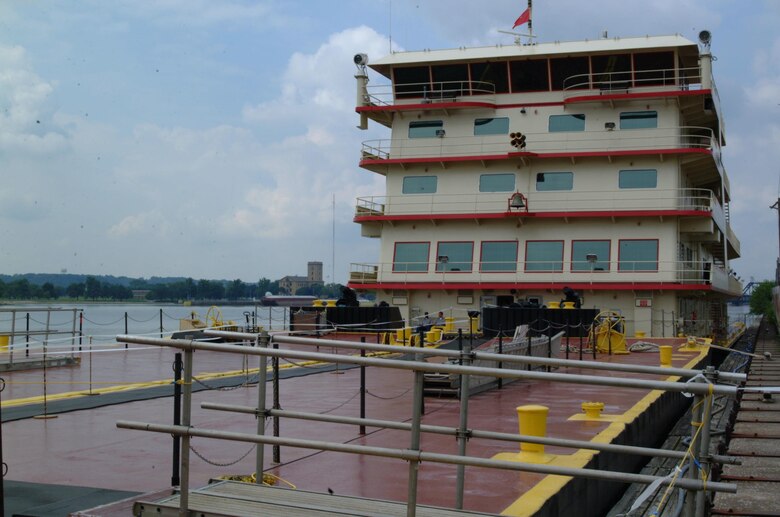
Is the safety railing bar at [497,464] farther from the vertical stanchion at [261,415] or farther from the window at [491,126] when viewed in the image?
the window at [491,126]

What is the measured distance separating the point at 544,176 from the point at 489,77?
454 cm

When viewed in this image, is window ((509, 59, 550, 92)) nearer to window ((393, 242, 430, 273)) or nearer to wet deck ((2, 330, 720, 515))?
window ((393, 242, 430, 273))

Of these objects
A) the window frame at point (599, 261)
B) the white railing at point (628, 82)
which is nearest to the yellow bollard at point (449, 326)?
the window frame at point (599, 261)

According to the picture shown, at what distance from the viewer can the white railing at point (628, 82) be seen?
2912 cm

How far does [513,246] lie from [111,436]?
2207 cm

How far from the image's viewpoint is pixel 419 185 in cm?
3164

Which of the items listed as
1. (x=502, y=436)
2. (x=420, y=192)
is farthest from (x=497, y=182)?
(x=502, y=436)

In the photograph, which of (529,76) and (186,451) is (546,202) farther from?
(186,451)

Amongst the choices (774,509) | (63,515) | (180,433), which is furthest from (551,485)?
(63,515)

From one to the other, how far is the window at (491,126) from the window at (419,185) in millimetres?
2516

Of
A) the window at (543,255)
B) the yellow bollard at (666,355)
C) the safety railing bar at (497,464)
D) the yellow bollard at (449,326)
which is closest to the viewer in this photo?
the safety railing bar at (497,464)

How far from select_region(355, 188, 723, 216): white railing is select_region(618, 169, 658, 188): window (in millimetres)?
226

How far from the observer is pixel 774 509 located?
6598 millimetres

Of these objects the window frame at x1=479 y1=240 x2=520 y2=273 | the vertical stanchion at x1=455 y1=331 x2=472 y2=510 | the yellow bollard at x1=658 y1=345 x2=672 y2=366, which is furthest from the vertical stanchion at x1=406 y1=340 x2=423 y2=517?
the window frame at x1=479 y1=240 x2=520 y2=273
